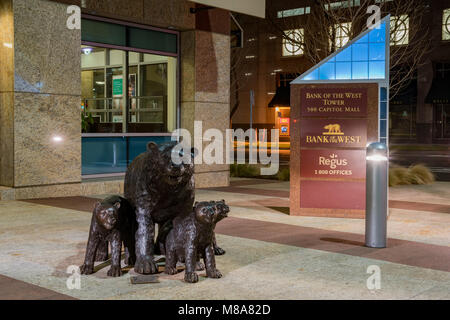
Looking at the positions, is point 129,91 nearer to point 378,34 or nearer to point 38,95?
point 38,95

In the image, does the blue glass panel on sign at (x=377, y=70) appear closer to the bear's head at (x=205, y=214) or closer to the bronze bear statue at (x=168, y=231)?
the bronze bear statue at (x=168, y=231)

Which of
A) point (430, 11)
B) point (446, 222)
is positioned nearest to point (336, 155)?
point (446, 222)

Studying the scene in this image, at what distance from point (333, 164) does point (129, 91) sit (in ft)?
19.2

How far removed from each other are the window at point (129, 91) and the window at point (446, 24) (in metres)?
30.0

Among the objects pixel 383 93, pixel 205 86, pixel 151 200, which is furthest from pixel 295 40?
pixel 151 200

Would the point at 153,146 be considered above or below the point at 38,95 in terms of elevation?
below

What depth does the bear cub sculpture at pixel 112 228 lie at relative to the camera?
5262 millimetres

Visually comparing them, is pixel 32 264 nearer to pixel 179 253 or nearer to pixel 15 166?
pixel 179 253

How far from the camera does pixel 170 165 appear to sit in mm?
5070

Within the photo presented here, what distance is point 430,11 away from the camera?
3925 cm

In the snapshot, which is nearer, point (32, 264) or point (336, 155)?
point (32, 264)

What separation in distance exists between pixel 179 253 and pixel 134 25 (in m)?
8.83

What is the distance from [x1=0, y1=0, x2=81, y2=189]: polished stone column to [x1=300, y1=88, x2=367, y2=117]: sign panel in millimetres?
4746
